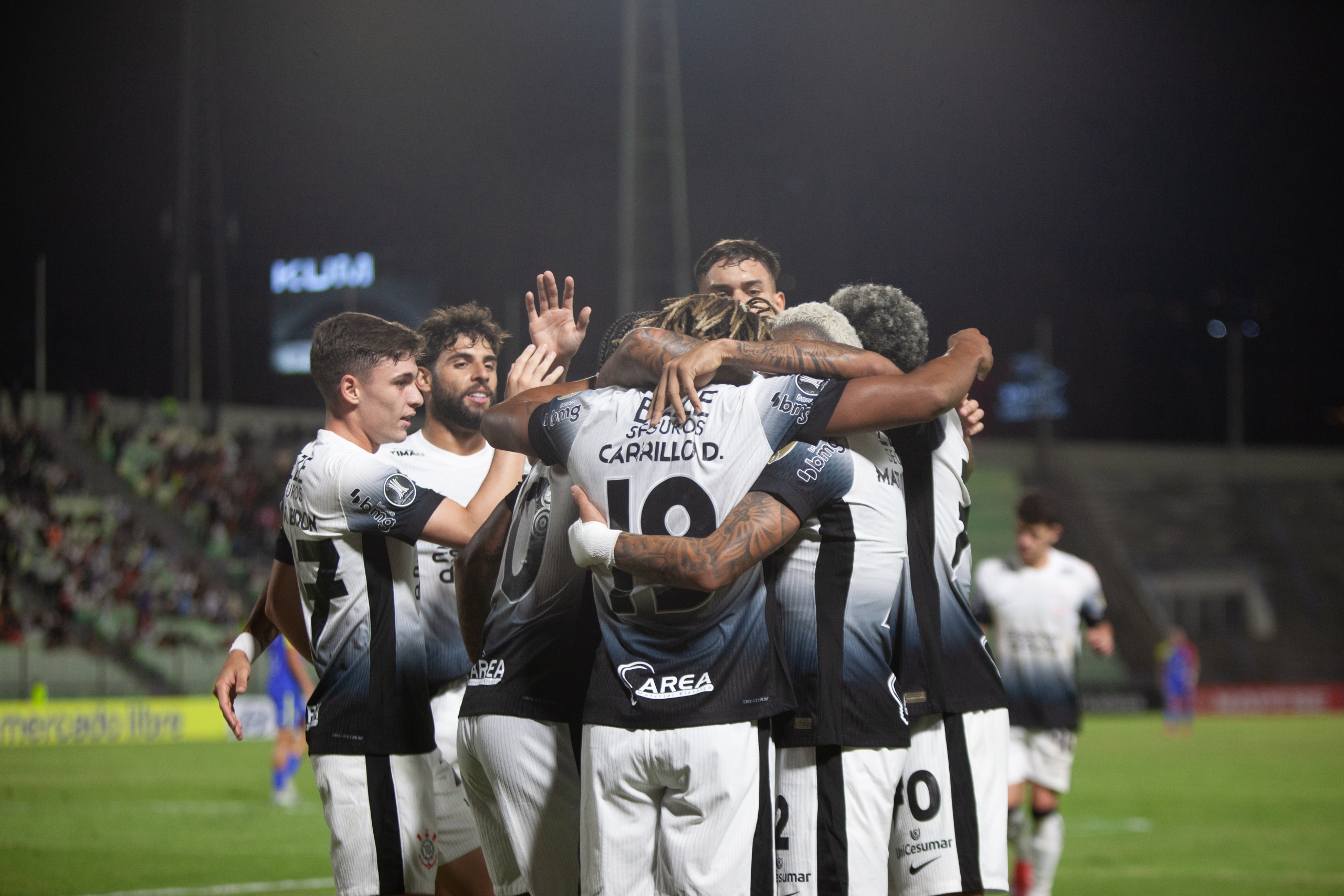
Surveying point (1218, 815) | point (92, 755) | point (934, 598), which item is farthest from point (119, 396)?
point (934, 598)

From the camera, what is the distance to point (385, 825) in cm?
372

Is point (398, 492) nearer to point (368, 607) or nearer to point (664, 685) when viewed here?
point (368, 607)

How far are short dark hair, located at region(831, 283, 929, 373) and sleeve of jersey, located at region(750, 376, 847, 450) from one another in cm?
62

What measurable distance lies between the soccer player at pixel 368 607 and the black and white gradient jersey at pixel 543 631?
0.38 metres

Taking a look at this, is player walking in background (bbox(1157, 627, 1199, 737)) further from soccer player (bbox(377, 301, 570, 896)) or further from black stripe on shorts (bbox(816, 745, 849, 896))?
black stripe on shorts (bbox(816, 745, 849, 896))

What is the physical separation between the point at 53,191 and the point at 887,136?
1169 cm

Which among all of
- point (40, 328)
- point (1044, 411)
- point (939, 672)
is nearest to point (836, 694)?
point (939, 672)

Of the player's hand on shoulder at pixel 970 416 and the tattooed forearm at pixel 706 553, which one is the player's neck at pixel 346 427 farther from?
the player's hand on shoulder at pixel 970 416

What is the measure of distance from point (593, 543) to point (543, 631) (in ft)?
1.51

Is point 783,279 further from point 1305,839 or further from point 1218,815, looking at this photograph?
point 1218,815

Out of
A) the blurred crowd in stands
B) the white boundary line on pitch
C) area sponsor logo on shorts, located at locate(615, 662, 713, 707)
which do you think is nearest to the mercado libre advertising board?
the blurred crowd in stands

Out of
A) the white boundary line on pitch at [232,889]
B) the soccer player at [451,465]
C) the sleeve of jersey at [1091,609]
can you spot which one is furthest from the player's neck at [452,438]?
the sleeve of jersey at [1091,609]

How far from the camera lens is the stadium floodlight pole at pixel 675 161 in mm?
17000

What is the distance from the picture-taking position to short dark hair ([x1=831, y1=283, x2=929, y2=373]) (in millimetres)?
3688
